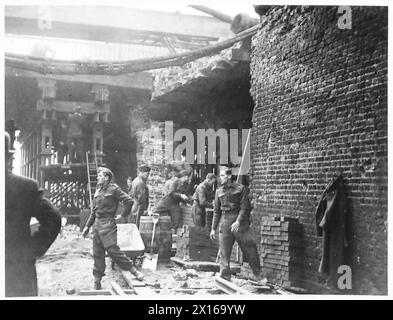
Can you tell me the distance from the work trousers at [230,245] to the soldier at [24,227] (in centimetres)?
356

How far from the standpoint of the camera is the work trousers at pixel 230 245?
7.62m

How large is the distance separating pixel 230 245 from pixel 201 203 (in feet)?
6.95

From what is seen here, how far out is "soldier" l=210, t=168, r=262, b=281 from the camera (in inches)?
300

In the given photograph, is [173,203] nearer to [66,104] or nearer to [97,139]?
[97,139]

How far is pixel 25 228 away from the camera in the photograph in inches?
188

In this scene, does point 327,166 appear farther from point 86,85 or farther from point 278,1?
point 86,85

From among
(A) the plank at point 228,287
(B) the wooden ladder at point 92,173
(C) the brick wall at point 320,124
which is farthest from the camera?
(B) the wooden ladder at point 92,173

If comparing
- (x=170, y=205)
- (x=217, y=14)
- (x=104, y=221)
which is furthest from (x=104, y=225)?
(x=217, y=14)

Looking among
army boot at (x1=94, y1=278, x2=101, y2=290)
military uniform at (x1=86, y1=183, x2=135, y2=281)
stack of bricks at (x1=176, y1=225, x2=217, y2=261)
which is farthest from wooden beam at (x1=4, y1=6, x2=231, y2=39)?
army boot at (x1=94, y1=278, x2=101, y2=290)

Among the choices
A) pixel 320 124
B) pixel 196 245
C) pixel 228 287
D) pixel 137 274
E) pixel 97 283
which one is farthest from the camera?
pixel 196 245

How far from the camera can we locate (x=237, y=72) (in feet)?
33.2

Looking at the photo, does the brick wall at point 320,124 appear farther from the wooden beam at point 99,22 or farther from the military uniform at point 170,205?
the wooden beam at point 99,22

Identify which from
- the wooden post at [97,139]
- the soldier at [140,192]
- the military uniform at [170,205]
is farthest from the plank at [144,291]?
the wooden post at [97,139]
